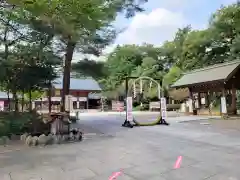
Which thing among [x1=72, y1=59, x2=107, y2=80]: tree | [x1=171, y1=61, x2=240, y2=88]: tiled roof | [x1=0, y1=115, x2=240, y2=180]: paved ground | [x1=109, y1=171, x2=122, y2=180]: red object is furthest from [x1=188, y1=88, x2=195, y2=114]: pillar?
[x1=109, y1=171, x2=122, y2=180]: red object

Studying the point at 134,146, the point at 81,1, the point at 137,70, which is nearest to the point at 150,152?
the point at 134,146

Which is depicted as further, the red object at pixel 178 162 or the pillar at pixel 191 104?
the pillar at pixel 191 104

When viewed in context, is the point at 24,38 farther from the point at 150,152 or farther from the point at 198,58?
the point at 198,58

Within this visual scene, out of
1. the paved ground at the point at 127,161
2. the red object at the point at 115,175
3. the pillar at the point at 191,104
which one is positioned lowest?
the red object at the point at 115,175

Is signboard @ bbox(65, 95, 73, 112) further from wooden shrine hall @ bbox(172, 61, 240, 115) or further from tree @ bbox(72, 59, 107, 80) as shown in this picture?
wooden shrine hall @ bbox(172, 61, 240, 115)

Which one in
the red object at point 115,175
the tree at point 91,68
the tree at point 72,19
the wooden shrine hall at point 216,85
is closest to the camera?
the red object at point 115,175

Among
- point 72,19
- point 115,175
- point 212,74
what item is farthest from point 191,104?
point 115,175

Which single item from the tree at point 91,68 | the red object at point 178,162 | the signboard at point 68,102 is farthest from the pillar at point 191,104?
the red object at point 178,162

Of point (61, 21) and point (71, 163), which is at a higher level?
point (61, 21)

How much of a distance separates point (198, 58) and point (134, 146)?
919 inches

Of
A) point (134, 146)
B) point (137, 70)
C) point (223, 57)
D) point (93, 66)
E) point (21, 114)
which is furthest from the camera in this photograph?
point (137, 70)

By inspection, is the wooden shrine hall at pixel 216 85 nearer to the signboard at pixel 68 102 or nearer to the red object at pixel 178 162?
the signboard at pixel 68 102

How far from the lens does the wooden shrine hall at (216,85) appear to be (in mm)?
16375

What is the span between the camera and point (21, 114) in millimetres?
10555
